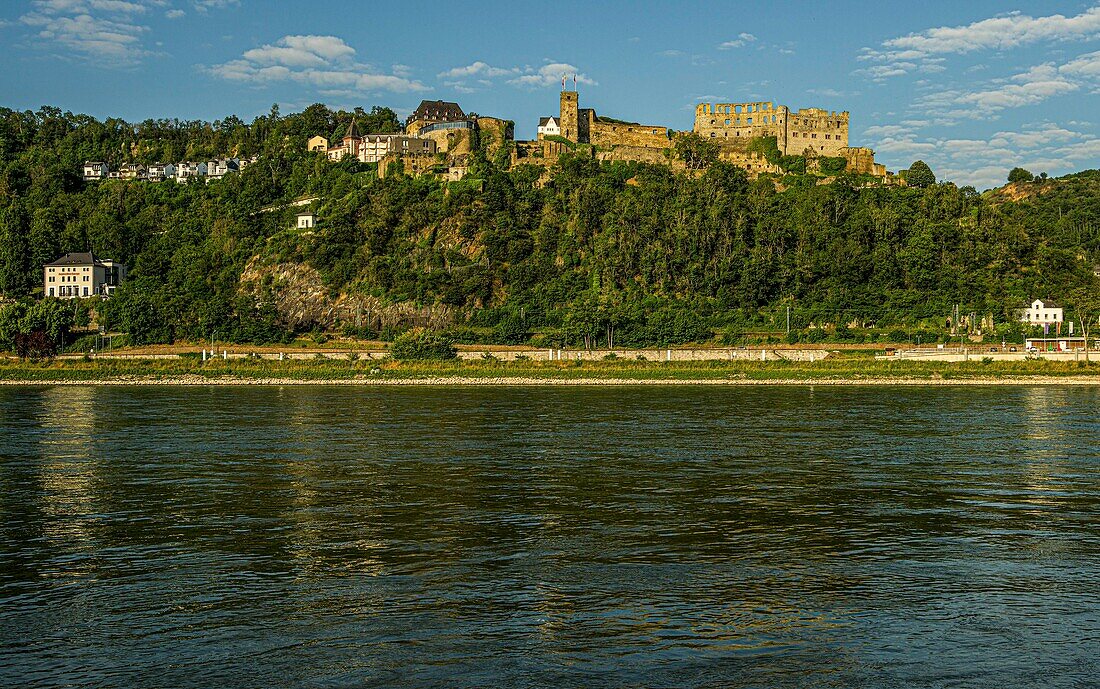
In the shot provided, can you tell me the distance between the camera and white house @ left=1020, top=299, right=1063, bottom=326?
267ft

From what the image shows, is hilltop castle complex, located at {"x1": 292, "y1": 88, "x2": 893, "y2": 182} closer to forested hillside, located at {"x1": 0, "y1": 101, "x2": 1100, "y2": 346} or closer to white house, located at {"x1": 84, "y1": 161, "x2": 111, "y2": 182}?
forested hillside, located at {"x1": 0, "y1": 101, "x2": 1100, "y2": 346}

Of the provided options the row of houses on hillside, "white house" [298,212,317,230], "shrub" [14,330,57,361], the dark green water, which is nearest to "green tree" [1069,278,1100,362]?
the dark green water

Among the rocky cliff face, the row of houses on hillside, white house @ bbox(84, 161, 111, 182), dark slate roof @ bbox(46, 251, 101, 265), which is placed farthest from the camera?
white house @ bbox(84, 161, 111, 182)

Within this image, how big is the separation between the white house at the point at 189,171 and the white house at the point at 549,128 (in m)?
52.7

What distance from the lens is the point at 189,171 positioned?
466ft

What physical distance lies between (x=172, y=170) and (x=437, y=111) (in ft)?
138

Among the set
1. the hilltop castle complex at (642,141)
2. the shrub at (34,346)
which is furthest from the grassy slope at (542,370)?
the hilltop castle complex at (642,141)

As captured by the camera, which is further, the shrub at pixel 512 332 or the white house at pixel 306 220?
the white house at pixel 306 220

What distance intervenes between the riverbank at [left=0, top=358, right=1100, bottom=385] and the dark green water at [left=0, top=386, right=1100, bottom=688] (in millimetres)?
32503

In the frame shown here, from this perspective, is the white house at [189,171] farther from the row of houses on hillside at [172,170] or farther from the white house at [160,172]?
the white house at [160,172]

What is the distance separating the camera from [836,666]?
37.0 ft

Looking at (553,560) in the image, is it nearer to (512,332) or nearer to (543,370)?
(543,370)

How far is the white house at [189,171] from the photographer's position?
140 m

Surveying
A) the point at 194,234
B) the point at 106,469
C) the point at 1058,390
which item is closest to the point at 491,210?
the point at 194,234
